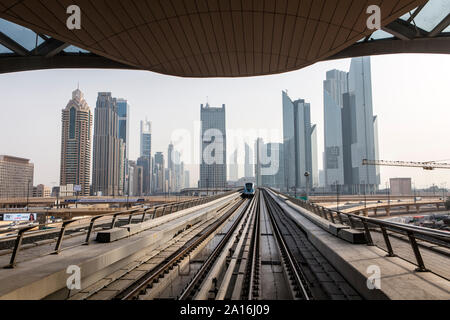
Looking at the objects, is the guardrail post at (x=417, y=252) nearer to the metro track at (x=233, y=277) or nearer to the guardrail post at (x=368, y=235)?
the metro track at (x=233, y=277)

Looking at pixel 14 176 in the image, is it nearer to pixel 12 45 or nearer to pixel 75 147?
pixel 75 147

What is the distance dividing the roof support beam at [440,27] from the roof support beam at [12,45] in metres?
16.3

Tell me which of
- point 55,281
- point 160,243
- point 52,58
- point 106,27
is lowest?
point 160,243

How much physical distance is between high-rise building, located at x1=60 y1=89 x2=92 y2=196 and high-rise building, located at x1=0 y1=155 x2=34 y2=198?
2330cm

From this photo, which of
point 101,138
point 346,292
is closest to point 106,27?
point 346,292

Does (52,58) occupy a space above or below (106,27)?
above

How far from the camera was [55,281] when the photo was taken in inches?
186

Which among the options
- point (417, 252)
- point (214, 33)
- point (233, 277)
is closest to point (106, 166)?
point (214, 33)

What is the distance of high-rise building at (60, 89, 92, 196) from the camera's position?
152875 millimetres

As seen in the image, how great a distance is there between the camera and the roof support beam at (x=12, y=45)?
10292mm

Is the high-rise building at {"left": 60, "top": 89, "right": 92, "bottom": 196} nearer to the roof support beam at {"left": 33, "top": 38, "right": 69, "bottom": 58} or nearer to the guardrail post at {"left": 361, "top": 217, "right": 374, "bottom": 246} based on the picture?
the roof support beam at {"left": 33, "top": 38, "right": 69, "bottom": 58}

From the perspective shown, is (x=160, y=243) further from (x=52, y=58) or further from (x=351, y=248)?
(x=52, y=58)
